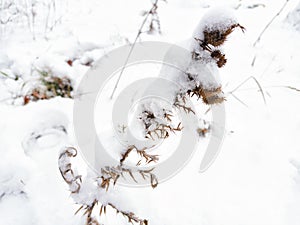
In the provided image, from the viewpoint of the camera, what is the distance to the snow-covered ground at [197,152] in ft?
4.93

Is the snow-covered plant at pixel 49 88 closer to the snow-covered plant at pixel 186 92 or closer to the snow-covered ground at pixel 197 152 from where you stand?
the snow-covered ground at pixel 197 152

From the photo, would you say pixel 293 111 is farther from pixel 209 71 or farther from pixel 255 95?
pixel 209 71

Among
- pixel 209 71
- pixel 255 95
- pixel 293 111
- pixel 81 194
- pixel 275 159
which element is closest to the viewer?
pixel 209 71

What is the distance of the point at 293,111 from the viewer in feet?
7.22

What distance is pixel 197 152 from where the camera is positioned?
71.4 inches

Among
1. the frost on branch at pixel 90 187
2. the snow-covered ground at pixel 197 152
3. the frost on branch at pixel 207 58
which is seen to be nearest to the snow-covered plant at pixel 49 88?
the snow-covered ground at pixel 197 152

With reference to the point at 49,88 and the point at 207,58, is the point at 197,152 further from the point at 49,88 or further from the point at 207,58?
the point at 49,88

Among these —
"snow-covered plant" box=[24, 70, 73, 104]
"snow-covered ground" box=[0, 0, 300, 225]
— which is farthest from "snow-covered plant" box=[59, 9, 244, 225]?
"snow-covered plant" box=[24, 70, 73, 104]

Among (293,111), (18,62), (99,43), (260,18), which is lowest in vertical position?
(293,111)

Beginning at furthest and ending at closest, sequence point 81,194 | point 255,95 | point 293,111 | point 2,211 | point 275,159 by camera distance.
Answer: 1. point 255,95
2. point 293,111
3. point 275,159
4. point 2,211
5. point 81,194

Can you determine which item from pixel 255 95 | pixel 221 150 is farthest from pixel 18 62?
pixel 255 95

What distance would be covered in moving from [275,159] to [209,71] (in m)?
1.15

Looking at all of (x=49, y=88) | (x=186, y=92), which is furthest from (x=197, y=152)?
(x=49, y=88)

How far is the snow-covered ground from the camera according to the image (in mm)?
1504
